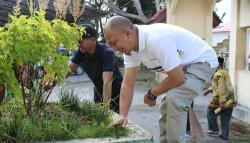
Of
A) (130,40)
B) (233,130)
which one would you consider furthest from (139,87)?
(130,40)

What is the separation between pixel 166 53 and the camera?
9.70 ft

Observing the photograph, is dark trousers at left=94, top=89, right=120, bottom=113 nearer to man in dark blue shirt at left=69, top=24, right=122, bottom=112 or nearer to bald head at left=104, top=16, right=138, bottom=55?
man in dark blue shirt at left=69, top=24, right=122, bottom=112

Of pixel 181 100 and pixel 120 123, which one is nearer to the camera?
pixel 181 100

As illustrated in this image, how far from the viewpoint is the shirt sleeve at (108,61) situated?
453 centimetres

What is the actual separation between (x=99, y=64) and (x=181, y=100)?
69.5 inches

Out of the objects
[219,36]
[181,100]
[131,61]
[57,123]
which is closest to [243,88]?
[131,61]

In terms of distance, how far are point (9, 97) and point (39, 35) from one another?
1137mm

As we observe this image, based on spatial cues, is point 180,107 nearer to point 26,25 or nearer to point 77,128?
point 77,128

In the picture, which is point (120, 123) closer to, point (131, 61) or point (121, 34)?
point (131, 61)

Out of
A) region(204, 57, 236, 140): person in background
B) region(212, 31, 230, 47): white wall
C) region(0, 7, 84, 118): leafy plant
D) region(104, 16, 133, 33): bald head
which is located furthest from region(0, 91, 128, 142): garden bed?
region(212, 31, 230, 47): white wall

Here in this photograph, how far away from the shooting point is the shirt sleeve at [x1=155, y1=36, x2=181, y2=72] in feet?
9.70

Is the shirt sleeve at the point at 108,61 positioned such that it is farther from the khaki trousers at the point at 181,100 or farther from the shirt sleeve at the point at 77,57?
the khaki trousers at the point at 181,100

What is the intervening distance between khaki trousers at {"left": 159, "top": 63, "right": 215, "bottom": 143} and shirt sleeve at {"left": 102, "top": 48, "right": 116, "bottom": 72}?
1321mm

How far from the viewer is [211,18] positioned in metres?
14.6
